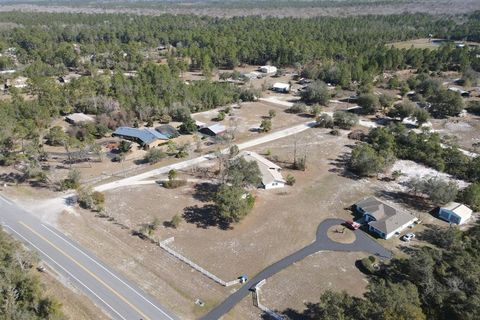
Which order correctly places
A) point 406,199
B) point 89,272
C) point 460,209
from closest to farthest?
point 89,272, point 460,209, point 406,199

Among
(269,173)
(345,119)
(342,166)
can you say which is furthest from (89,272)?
(345,119)

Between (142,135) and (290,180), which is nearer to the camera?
(290,180)

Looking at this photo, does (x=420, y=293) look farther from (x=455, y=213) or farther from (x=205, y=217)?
(x=205, y=217)

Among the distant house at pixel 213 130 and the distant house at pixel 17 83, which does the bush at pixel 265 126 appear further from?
the distant house at pixel 17 83

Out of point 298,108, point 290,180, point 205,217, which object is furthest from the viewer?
point 298,108

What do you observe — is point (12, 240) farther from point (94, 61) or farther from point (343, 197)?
point (94, 61)

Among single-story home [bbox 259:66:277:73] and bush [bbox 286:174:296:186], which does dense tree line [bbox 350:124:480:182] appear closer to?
bush [bbox 286:174:296:186]
